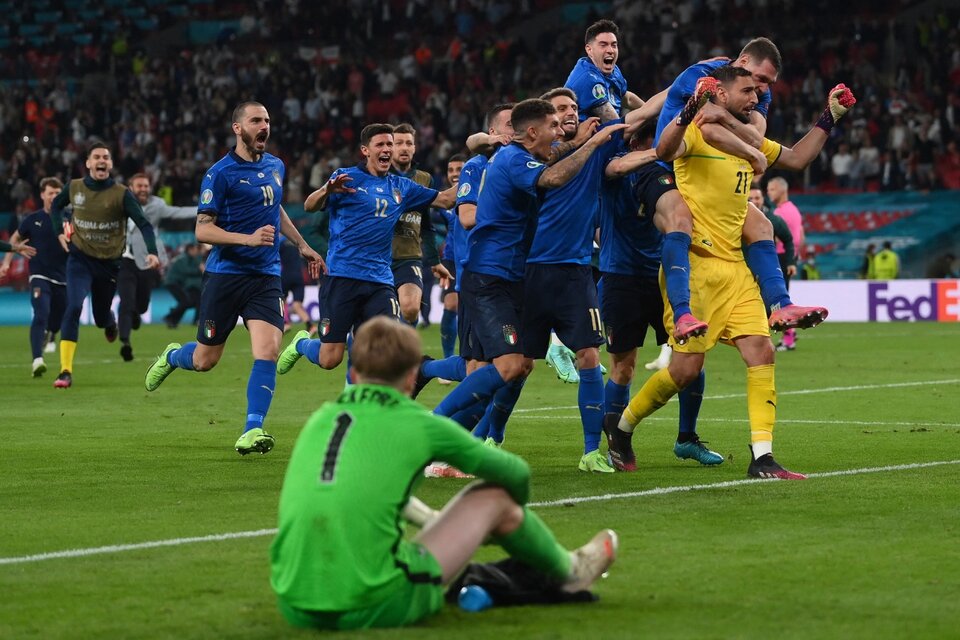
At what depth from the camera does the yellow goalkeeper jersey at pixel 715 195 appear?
30.2ft

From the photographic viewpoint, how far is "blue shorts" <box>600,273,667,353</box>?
32.3 feet

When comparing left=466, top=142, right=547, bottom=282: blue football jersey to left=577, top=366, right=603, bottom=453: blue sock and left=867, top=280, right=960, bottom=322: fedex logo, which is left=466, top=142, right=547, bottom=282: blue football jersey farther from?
left=867, top=280, right=960, bottom=322: fedex logo

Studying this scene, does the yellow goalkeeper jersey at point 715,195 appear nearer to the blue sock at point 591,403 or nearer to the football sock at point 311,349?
the blue sock at point 591,403

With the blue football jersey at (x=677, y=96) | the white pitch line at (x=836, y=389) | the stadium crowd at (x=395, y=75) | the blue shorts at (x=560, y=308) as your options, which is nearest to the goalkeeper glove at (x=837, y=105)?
the blue football jersey at (x=677, y=96)

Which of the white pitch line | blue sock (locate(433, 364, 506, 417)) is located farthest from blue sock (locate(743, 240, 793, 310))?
the white pitch line

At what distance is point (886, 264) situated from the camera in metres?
29.9

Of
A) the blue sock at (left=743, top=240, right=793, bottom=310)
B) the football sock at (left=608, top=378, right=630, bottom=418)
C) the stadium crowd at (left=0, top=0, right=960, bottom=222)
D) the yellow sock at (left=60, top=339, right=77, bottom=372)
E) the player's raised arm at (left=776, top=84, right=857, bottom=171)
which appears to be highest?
the stadium crowd at (left=0, top=0, right=960, bottom=222)

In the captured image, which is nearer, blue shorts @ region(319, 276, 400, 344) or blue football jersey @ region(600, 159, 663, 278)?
blue football jersey @ region(600, 159, 663, 278)

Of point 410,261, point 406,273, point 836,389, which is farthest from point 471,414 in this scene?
point 836,389

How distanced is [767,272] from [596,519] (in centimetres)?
Answer: 251

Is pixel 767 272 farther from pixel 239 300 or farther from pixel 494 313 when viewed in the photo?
pixel 239 300

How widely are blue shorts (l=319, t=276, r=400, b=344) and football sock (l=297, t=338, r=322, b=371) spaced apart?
9.5 inches

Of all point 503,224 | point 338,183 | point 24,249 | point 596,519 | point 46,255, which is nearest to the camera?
point 596,519

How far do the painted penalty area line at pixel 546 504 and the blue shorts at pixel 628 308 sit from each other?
4.40 ft
